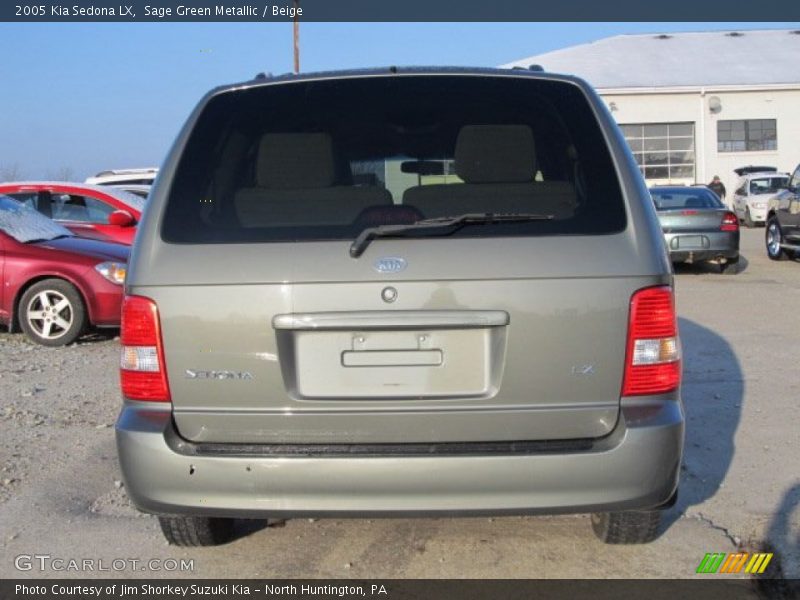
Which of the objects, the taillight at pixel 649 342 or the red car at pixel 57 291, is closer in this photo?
the taillight at pixel 649 342

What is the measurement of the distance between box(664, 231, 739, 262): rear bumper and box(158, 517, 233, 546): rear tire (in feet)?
37.4

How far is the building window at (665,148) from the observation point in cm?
3703

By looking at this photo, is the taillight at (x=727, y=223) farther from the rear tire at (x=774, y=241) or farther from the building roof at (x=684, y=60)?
the building roof at (x=684, y=60)

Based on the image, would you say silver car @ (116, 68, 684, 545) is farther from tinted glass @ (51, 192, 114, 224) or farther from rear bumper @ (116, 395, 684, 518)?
tinted glass @ (51, 192, 114, 224)

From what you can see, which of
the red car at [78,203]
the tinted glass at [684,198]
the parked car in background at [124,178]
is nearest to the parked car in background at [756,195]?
the tinted glass at [684,198]

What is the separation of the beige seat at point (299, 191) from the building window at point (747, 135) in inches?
→ 1431

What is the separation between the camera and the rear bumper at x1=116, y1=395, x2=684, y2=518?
10.4 feet

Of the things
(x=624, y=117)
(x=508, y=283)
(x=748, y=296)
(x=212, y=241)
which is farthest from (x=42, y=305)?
(x=624, y=117)

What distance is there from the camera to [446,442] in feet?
10.6

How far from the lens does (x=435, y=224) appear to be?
10.6ft

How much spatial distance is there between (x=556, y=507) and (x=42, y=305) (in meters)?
7.14

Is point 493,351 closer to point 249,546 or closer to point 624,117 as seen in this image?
point 249,546

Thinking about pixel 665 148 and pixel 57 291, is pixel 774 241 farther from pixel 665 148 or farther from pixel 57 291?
pixel 665 148
